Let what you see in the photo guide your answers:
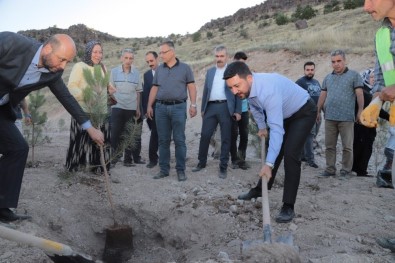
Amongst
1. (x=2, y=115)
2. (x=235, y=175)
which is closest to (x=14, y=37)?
(x=2, y=115)

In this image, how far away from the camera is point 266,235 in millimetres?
3016

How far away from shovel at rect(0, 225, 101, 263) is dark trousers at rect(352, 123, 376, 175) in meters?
4.76

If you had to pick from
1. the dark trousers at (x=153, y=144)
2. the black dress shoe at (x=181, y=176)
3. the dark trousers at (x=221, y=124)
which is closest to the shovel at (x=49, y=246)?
the black dress shoe at (x=181, y=176)

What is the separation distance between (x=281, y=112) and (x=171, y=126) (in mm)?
2362

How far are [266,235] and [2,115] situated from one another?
2.37m

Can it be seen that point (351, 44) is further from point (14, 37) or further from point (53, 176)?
point (14, 37)

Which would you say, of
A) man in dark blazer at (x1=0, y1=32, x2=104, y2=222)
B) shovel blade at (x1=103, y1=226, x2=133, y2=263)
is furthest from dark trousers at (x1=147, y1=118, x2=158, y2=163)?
man in dark blazer at (x1=0, y1=32, x2=104, y2=222)

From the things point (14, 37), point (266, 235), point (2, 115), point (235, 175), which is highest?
point (14, 37)

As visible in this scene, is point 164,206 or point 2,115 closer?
point 2,115

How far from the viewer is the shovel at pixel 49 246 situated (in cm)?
239

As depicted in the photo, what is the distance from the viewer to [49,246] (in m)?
2.57

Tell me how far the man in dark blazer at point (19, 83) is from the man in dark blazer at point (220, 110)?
2.33 meters

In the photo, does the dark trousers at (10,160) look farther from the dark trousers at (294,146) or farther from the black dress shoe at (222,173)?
the black dress shoe at (222,173)

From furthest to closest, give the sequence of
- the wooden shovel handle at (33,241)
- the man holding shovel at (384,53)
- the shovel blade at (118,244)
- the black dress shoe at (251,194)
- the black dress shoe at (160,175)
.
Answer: the black dress shoe at (160,175)
the black dress shoe at (251,194)
the shovel blade at (118,244)
the man holding shovel at (384,53)
the wooden shovel handle at (33,241)
